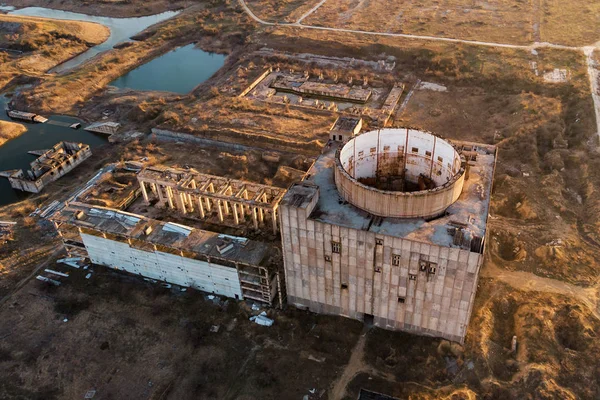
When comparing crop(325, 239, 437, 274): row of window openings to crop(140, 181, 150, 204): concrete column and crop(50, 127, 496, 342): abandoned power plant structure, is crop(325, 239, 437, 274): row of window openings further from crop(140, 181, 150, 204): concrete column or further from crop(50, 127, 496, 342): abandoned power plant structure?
crop(140, 181, 150, 204): concrete column

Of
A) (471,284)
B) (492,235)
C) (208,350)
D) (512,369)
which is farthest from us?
(492,235)

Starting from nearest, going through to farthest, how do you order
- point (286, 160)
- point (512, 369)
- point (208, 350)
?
point (512, 369) → point (208, 350) → point (286, 160)

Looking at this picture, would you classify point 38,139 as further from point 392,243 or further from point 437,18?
point 437,18

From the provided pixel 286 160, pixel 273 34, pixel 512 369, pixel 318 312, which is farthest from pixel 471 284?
pixel 273 34

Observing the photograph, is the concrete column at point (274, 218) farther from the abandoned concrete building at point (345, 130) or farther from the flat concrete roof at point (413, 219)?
the abandoned concrete building at point (345, 130)

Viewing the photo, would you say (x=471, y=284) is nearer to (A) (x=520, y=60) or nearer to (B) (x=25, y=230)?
(B) (x=25, y=230)

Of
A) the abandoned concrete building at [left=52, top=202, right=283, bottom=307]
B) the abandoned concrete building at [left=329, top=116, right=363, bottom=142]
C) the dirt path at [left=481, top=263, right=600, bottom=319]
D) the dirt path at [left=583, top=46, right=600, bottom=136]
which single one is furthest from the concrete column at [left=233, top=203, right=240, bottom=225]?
the dirt path at [left=583, top=46, right=600, bottom=136]

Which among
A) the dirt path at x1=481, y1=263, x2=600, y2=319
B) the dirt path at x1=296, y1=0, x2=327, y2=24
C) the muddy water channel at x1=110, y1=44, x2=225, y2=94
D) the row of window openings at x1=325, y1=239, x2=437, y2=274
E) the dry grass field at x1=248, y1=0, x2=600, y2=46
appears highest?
the row of window openings at x1=325, y1=239, x2=437, y2=274

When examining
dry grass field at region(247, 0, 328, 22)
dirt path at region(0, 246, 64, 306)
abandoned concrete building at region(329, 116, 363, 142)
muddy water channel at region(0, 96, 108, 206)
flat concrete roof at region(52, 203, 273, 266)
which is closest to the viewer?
flat concrete roof at region(52, 203, 273, 266)
